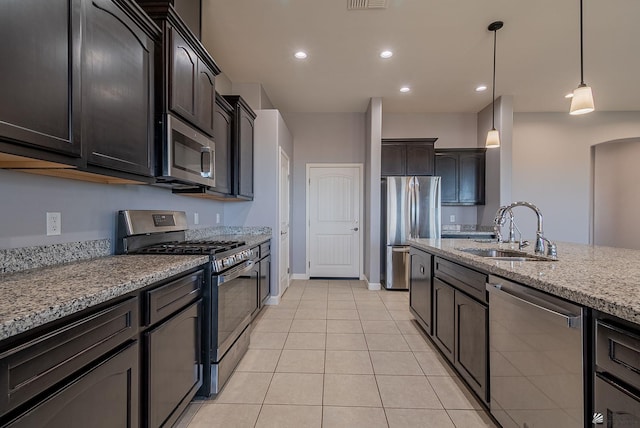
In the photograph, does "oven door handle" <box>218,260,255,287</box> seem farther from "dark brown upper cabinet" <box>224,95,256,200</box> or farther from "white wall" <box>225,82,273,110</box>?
"white wall" <box>225,82,273,110</box>

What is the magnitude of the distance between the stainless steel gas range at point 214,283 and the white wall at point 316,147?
2617 millimetres

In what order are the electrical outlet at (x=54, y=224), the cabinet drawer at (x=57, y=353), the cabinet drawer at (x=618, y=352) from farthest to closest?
1. the electrical outlet at (x=54, y=224)
2. the cabinet drawer at (x=618, y=352)
3. the cabinet drawer at (x=57, y=353)

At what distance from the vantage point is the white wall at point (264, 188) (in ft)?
12.2

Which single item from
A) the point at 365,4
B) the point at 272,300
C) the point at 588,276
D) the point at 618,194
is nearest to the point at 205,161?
the point at 365,4

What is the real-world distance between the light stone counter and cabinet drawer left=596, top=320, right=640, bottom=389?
163 centimetres

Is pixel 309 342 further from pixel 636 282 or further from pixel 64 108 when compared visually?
pixel 64 108

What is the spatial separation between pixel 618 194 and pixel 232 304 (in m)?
6.94

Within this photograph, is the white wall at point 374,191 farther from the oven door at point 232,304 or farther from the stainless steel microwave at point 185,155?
the stainless steel microwave at point 185,155

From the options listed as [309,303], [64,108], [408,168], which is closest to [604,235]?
[408,168]

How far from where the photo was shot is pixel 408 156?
4734mm

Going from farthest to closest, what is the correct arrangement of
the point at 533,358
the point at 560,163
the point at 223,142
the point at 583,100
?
the point at 560,163 < the point at 223,142 < the point at 583,100 < the point at 533,358

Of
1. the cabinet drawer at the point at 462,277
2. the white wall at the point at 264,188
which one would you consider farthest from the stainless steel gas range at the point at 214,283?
the cabinet drawer at the point at 462,277

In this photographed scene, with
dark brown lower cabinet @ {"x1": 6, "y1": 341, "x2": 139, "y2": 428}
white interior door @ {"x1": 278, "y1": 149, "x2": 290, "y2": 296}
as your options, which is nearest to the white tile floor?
dark brown lower cabinet @ {"x1": 6, "y1": 341, "x2": 139, "y2": 428}

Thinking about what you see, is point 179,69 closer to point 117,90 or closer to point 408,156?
point 117,90
